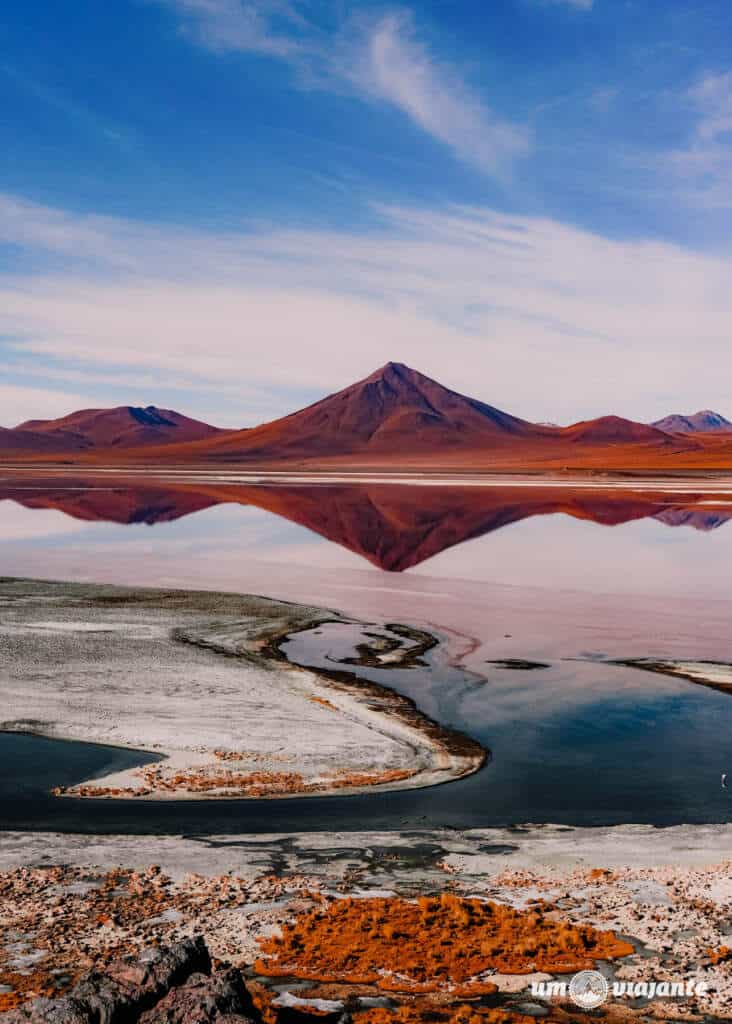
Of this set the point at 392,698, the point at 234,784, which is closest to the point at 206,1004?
the point at 234,784

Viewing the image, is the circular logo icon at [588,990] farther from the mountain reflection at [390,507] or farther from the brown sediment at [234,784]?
the mountain reflection at [390,507]

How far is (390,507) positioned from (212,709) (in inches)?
1505

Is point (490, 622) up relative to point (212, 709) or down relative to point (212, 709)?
up

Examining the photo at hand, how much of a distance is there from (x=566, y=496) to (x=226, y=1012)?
194 feet

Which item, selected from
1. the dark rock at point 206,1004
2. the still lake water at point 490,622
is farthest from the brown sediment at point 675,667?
the dark rock at point 206,1004

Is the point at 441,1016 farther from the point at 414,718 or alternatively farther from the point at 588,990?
the point at 414,718

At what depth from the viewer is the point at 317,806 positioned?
10.1m

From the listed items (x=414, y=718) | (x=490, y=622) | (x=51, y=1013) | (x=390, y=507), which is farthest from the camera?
(x=390, y=507)

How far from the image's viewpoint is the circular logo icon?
628 cm

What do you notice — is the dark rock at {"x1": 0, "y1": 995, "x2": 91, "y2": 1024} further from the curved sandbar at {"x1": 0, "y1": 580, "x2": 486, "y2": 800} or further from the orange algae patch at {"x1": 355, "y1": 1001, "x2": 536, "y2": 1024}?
the curved sandbar at {"x1": 0, "y1": 580, "x2": 486, "y2": 800}

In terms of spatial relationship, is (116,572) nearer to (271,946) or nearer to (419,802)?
(419,802)

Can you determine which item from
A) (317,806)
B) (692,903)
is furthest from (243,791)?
(692,903)

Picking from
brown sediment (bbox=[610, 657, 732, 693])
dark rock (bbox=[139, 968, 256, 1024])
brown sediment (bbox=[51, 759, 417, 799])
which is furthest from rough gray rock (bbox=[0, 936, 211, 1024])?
brown sediment (bbox=[610, 657, 732, 693])

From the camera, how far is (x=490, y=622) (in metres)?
20.0
